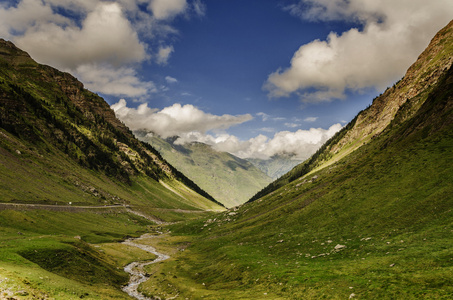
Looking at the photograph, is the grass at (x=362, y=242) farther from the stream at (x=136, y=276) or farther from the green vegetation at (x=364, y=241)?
the stream at (x=136, y=276)

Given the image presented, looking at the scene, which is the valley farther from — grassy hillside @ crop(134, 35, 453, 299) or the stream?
the stream

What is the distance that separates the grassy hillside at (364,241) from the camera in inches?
1195

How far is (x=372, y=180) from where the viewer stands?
78312 millimetres

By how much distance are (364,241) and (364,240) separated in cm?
54

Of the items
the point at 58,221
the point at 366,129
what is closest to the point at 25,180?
the point at 58,221

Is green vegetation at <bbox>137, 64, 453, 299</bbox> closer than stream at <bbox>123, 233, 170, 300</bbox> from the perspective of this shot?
Yes

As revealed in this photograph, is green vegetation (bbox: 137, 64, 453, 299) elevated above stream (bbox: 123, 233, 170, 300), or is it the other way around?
green vegetation (bbox: 137, 64, 453, 299)

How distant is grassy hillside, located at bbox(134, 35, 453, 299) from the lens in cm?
3034

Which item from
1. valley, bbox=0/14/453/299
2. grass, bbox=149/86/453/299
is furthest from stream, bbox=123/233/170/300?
grass, bbox=149/86/453/299

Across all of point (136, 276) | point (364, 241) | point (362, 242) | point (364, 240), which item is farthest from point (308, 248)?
point (136, 276)

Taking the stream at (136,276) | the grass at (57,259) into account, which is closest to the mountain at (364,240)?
the stream at (136,276)

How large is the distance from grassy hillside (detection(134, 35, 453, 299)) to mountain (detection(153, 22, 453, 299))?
17 centimetres

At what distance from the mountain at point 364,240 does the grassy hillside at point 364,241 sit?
17cm

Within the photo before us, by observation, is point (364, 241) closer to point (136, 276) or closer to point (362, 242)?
point (362, 242)
